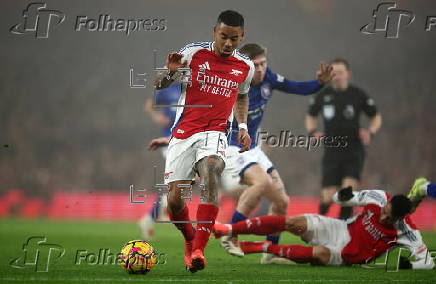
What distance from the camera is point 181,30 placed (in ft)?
78.1

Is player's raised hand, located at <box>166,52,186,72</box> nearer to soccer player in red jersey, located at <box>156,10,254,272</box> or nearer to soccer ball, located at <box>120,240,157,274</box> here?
soccer player in red jersey, located at <box>156,10,254,272</box>

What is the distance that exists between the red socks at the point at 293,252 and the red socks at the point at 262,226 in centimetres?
20

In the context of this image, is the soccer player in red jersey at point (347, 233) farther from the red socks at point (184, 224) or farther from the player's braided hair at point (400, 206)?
the red socks at point (184, 224)

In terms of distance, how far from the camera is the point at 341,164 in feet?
39.2

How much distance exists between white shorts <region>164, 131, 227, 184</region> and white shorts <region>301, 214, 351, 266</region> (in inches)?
64.5

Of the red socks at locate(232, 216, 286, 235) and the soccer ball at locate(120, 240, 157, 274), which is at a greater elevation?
the red socks at locate(232, 216, 286, 235)

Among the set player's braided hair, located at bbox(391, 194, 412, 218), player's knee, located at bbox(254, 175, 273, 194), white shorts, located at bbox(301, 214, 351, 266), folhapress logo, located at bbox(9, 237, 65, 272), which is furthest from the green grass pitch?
player's knee, located at bbox(254, 175, 273, 194)

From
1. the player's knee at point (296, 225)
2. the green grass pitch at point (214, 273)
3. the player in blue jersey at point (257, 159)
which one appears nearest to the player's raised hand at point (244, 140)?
the green grass pitch at point (214, 273)

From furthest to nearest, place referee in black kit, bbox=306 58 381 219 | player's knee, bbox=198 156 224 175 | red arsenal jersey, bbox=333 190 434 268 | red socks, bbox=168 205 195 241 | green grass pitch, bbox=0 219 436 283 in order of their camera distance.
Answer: referee in black kit, bbox=306 58 381 219 → red arsenal jersey, bbox=333 190 434 268 → red socks, bbox=168 205 195 241 → player's knee, bbox=198 156 224 175 → green grass pitch, bbox=0 219 436 283

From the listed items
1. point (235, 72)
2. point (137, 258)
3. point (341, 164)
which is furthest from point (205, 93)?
point (341, 164)

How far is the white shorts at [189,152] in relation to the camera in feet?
20.9

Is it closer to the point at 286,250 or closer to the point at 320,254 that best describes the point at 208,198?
the point at 286,250

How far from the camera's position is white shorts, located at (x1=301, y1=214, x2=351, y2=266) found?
24.6ft

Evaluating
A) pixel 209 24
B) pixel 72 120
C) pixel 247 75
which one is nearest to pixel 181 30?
pixel 209 24
